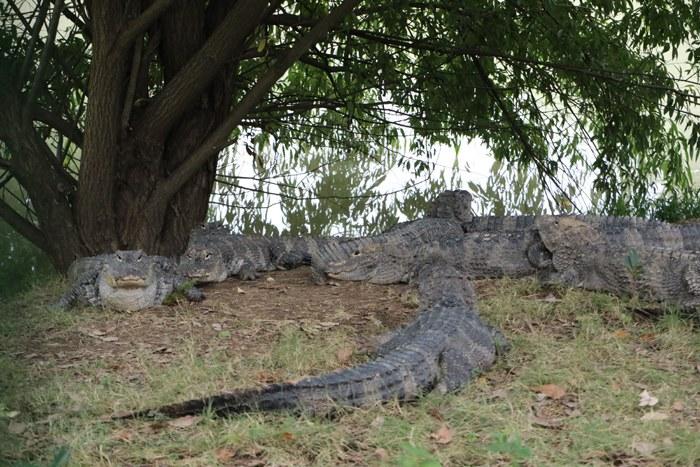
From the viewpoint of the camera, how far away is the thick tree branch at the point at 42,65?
26.6 ft

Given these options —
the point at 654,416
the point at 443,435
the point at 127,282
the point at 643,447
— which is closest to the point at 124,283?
the point at 127,282

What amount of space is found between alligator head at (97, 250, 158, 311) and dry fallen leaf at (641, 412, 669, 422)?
3975 millimetres

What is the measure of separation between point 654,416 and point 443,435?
1.16 m

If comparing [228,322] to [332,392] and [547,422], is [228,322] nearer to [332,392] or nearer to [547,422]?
[332,392]

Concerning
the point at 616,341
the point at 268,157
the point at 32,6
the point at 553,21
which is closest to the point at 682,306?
the point at 616,341

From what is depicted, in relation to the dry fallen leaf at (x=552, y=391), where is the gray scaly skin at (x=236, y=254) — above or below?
above

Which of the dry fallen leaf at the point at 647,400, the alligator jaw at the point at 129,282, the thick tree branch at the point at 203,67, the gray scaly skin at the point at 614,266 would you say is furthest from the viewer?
the thick tree branch at the point at 203,67

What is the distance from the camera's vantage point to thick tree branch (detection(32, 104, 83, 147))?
884cm

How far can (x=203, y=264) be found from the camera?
8781mm

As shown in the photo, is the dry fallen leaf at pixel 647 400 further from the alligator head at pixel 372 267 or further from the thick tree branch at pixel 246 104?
the thick tree branch at pixel 246 104

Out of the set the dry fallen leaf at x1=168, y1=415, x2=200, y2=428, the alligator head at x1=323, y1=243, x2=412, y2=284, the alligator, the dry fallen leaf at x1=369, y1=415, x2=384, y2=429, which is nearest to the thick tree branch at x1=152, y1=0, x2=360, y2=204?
the alligator

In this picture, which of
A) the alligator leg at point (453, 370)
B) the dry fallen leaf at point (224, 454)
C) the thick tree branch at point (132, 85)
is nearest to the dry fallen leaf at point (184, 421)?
the dry fallen leaf at point (224, 454)

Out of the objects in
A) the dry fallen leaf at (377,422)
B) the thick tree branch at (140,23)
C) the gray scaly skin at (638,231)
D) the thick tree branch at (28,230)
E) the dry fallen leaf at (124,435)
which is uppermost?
the thick tree branch at (140,23)

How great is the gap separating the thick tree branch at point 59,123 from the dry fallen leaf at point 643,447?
19.2ft
